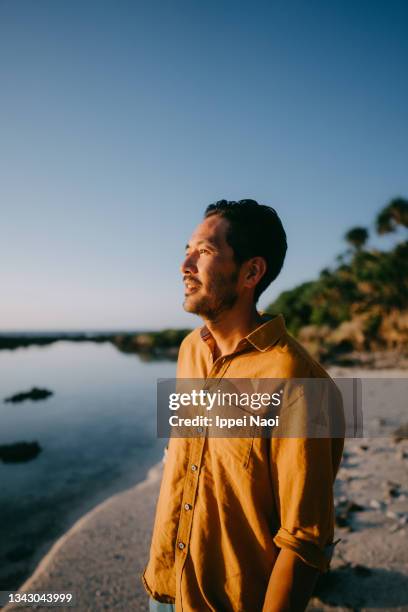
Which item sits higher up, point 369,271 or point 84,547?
point 369,271

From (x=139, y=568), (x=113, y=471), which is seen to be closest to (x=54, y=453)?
(x=113, y=471)

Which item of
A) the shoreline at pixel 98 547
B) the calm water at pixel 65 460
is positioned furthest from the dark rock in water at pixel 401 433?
the calm water at pixel 65 460

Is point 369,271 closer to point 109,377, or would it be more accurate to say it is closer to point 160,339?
point 109,377

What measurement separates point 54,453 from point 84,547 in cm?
551

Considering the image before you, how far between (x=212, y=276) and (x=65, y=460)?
8.85 meters

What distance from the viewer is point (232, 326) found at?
1.92m

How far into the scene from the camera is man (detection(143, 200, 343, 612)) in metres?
1.33

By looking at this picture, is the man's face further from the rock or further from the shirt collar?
the rock

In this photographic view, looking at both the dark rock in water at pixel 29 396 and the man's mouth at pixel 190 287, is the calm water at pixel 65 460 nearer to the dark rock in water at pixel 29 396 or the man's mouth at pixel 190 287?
the dark rock in water at pixel 29 396

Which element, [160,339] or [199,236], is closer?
[199,236]

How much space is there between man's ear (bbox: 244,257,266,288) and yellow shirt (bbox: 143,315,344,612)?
276mm

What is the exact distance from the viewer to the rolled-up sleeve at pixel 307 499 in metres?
1.31

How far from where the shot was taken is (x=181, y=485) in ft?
5.66

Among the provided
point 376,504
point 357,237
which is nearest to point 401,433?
point 376,504
